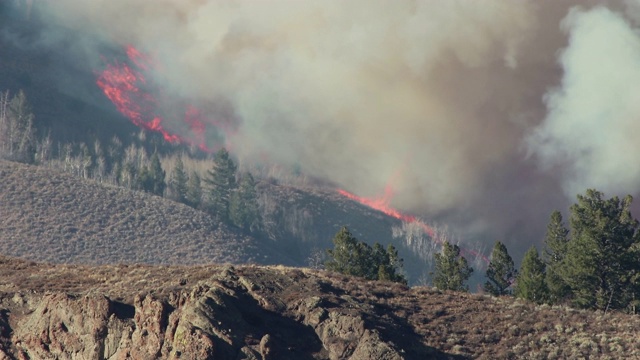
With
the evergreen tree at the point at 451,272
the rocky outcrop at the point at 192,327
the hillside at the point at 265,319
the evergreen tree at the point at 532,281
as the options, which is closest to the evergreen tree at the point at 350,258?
the evergreen tree at the point at 451,272

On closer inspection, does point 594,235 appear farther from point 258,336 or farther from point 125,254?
point 125,254

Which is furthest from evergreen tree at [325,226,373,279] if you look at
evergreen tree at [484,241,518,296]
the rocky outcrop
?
the rocky outcrop

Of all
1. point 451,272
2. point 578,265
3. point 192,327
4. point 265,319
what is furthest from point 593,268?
point 192,327

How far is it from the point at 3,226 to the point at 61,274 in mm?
123462

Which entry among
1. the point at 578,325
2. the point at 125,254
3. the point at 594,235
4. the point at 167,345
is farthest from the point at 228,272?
the point at 125,254

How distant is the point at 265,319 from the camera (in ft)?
236

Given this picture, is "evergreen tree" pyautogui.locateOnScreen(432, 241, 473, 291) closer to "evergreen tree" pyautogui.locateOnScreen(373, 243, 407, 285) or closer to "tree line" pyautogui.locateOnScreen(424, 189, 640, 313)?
"tree line" pyautogui.locateOnScreen(424, 189, 640, 313)

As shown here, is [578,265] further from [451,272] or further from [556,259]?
[556,259]

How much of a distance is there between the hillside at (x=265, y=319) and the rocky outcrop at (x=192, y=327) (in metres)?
0.07

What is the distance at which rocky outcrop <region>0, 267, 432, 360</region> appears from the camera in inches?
2660

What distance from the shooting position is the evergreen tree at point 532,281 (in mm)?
104125

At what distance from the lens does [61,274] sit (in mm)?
80000

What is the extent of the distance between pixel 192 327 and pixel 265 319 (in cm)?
571

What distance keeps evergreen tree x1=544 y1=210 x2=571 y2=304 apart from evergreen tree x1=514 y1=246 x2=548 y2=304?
554mm
